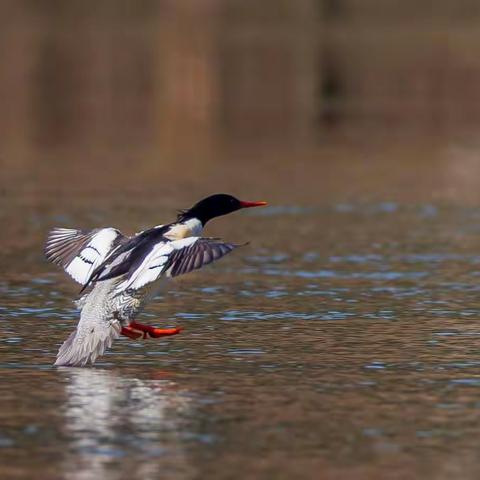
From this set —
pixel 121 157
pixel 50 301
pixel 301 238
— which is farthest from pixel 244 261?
pixel 121 157

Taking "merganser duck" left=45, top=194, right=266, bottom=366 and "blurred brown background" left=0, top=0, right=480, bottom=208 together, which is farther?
"blurred brown background" left=0, top=0, right=480, bottom=208

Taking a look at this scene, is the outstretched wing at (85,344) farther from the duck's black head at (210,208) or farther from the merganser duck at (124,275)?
the duck's black head at (210,208)

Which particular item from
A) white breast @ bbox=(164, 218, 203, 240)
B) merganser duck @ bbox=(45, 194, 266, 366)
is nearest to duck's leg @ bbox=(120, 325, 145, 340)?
merganser duck @ bbox=(45, 194, 266, 366)

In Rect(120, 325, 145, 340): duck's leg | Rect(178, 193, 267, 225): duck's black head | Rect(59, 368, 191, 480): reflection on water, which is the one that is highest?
Rect(178, 193, 267, 225): duck's black head

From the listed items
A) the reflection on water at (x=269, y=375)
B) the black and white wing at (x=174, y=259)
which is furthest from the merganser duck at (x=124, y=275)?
the reflection on water at (x=269, y=375)

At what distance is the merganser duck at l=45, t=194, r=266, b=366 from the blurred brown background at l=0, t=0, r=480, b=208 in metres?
8.71

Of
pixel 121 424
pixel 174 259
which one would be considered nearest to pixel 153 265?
pixel 174 259

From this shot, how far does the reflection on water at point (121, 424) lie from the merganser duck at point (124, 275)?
19 cm

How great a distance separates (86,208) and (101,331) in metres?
8.46

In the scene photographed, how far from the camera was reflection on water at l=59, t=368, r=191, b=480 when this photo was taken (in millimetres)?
8016

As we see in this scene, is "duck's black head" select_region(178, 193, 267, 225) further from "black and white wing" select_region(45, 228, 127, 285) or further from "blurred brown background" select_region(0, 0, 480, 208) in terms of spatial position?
"blurred brown background" select_region(0, 0, 480, 208)

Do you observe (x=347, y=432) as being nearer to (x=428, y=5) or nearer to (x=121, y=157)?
(x=121, y=157)

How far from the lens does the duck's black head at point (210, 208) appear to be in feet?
38.0

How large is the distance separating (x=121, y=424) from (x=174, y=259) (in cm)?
177
